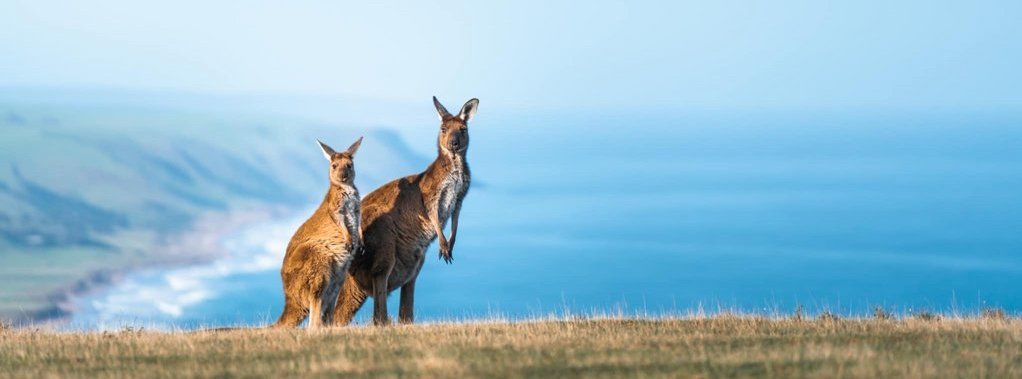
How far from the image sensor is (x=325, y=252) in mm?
14758

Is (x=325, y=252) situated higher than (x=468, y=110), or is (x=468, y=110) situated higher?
(x=468, y=110)

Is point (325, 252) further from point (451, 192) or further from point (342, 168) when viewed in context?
point (451, 192)

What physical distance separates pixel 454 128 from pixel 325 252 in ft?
8.43

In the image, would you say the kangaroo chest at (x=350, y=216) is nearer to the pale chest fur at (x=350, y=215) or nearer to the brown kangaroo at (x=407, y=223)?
the pale chest fur at (x=350, y=215)

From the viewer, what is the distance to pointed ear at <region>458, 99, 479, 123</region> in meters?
16.6

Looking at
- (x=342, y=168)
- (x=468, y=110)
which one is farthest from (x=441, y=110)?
(x=342, y=168)

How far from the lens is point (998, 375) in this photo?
386 inches

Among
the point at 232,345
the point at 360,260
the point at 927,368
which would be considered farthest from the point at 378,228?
the point at 927,368

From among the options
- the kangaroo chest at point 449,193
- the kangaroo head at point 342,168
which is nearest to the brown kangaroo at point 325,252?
the kangaroo head at point 342,168

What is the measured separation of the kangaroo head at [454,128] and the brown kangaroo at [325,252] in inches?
→ 61.9

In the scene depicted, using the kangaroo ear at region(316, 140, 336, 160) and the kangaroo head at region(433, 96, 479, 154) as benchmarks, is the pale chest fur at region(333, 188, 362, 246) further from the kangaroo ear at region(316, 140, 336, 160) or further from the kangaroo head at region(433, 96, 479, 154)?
the kangaroo head at region(433, 96, 479, 154)

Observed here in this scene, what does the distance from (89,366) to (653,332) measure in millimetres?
5019

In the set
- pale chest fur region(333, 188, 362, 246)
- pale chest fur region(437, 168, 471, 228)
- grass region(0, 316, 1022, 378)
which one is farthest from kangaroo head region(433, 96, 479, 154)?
grass region(0, 316, 1022, 378)

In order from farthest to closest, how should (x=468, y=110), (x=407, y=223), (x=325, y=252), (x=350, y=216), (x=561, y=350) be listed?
(x=468, y=110)
(x=407, y=223)
(x=350, y=216)
(x=325, y=252)
(x=561, y=350)
